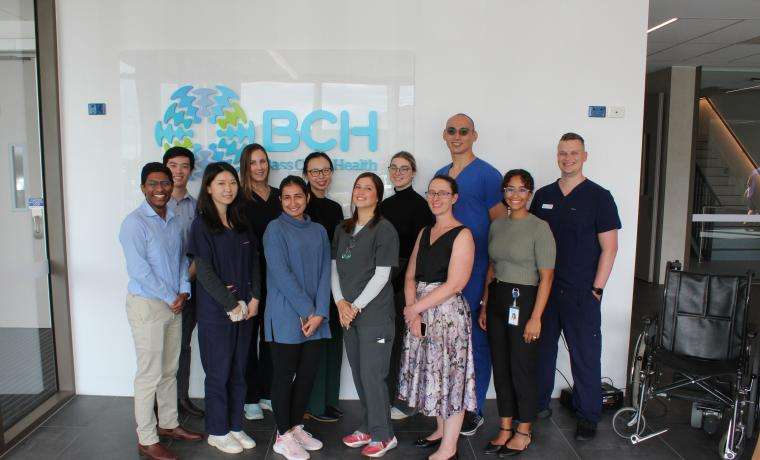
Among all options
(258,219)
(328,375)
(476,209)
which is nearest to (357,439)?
(328,375)

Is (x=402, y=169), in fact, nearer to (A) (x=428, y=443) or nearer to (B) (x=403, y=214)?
(B) (x=403, y=214)

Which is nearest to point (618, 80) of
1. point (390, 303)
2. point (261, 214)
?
point (390, 303)

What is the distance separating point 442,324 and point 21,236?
2.84 meters

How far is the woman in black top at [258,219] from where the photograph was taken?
3.23m

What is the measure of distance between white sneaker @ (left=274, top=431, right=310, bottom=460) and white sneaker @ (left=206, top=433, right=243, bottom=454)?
0.23m

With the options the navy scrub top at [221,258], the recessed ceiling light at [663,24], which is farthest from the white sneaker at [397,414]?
the recessed ceiling light at [663,24]

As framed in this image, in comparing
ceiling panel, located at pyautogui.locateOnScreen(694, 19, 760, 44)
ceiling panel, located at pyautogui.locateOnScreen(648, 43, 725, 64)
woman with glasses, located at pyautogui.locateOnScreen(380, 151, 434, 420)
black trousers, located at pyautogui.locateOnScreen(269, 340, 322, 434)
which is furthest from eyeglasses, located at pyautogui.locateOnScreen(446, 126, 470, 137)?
ceiling panel, located at pyautogui.locateOnScreen(648, 43, 725, 64)

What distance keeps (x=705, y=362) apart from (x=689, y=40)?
4.29 meters

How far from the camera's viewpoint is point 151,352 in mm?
2885

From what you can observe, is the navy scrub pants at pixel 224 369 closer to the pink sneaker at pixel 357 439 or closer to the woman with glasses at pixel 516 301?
the pink sneaker at pixel 357 439

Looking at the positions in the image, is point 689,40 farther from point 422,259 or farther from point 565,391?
point 422,259

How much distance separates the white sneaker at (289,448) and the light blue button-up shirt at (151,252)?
1015 mm

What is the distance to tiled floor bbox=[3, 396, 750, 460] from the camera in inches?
119

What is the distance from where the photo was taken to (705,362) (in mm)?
3184
